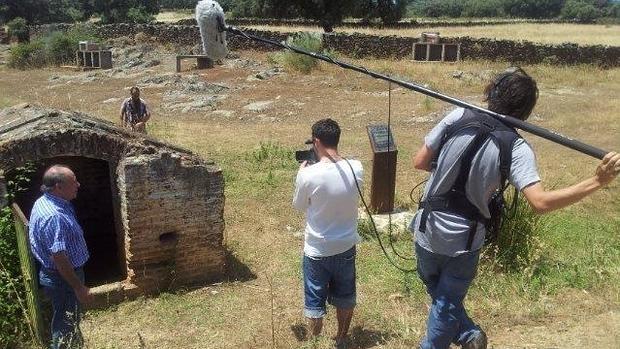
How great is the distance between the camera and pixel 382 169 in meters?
8.38

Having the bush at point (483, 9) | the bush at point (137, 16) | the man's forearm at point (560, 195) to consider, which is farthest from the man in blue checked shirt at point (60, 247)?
the bush at point (483, 9)

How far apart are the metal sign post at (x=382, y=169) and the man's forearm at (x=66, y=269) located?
4931mm

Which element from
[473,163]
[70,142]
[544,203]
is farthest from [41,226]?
[544,203]

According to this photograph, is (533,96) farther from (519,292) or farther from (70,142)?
(70,142)

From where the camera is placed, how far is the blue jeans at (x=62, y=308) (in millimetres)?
4414

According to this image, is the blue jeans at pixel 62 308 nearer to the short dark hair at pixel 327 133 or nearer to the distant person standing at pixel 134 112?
the short dark hair at pixel 327 133

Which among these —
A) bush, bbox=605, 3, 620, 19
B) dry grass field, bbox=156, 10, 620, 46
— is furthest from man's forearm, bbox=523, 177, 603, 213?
bush, bbox=605, 3, 620, 19

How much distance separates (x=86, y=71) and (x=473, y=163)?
2792cm

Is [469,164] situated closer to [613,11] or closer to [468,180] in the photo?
[468,180]

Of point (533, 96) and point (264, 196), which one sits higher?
point (533, 96)

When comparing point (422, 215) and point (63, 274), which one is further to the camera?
point (63, 274)

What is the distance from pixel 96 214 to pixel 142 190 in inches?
92.3

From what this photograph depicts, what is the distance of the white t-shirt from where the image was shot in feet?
13.3

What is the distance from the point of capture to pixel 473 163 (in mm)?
3164
